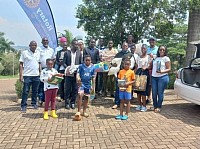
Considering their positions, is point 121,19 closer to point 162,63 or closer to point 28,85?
point 162,63

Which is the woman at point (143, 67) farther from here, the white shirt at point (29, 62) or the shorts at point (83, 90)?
the white shirt at point (29, 62)

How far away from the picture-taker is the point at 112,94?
7.58 metres

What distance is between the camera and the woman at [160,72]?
5.92 m

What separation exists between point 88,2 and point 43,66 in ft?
13.7

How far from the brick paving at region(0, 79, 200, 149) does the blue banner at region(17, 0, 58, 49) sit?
295 centimetres

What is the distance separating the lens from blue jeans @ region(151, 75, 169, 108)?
6.05m

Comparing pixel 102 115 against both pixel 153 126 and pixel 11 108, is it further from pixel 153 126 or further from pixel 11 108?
pixel 11 108

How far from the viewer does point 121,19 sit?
9484 mm

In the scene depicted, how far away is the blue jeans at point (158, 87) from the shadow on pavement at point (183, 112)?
0.98 ft

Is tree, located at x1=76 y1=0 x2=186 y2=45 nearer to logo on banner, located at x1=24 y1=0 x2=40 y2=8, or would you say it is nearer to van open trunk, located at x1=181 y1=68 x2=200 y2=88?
logo on banner, located at x1=24 y1=0 x2=40 y2=8

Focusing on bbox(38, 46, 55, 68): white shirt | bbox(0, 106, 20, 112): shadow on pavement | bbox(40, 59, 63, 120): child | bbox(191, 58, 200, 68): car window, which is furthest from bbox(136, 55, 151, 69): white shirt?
bbox(0, 106, 20, 112): shadow on pavement

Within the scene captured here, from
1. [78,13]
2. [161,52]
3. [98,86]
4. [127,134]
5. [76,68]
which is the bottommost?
[127,134]

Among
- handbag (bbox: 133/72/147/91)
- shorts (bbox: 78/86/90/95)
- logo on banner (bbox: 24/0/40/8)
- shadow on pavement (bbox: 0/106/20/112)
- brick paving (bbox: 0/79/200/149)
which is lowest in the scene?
brick paving (bbox: 0/79/200/149)

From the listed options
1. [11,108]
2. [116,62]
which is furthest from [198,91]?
[11,108]
